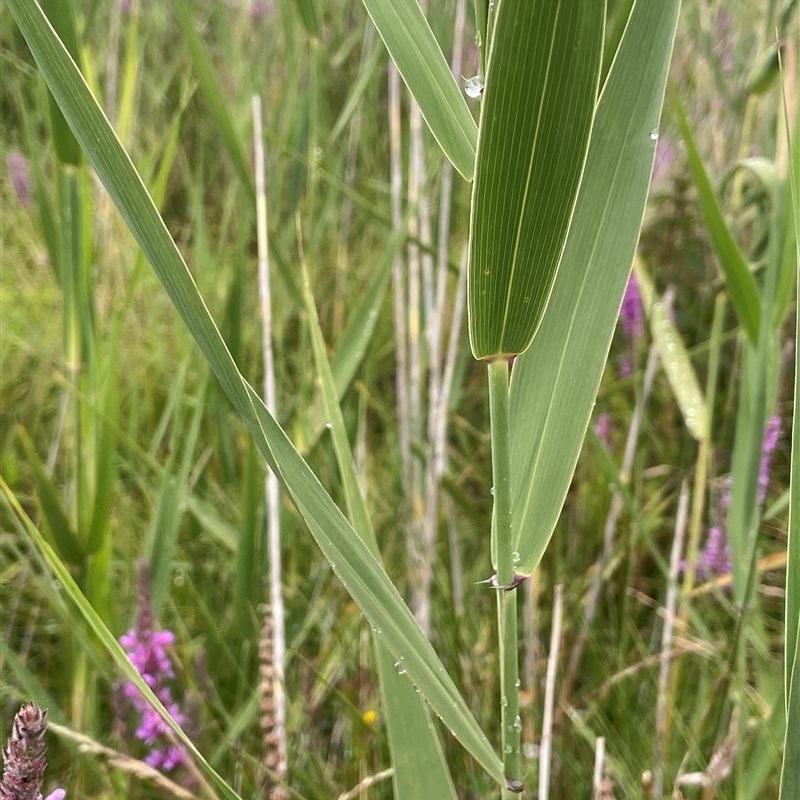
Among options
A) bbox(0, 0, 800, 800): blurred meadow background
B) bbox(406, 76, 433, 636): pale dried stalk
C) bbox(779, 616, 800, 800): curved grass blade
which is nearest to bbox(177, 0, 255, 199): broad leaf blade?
bbox(0, 0, 800, 800): blurred meadow background

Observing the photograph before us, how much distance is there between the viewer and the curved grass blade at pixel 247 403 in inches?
9.5

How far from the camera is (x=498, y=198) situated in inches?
9.0

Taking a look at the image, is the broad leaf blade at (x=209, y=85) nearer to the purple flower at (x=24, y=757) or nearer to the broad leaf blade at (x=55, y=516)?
the broad leaf blade at (x=55, y=516)

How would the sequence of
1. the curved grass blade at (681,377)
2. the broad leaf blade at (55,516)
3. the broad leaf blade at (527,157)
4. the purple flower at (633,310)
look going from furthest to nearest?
the purple flower at (633,310) → the curved grass blade at (681,377) → the broad leaf blade at (55,516) → the broad leaf blade at (527,157)

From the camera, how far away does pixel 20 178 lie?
1.31 m

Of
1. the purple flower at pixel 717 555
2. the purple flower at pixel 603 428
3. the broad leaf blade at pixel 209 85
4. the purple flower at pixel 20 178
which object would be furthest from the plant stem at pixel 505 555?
the purple flower at pixel 20 178

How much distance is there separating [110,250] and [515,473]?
2.72ft

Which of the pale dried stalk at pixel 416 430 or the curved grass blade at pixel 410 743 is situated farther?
the pale dried stalk at pixel 416 430

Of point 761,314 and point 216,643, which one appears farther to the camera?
point 216,643

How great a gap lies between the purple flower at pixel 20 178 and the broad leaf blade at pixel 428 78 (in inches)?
48.9

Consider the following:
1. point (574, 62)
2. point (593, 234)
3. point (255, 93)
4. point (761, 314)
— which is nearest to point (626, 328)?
point (761, 314)

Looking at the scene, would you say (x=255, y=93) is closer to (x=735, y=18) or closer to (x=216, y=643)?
(x=216, y=643)

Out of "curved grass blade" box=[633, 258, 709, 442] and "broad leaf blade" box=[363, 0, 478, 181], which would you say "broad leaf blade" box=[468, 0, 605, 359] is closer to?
"broad leaf blade" box=[363, 0, 478, 181]

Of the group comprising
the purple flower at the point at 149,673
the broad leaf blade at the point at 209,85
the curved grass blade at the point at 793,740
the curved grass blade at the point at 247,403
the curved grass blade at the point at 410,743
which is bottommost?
the purple flower at the point at 149,673
